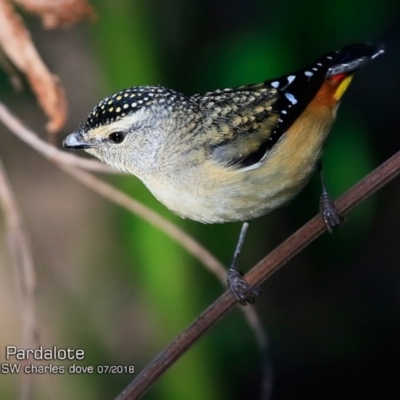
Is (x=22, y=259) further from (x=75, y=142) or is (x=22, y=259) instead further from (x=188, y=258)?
(x=75, y=142)

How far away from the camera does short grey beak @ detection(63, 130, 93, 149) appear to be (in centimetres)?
123

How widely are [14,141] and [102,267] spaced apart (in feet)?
1.27

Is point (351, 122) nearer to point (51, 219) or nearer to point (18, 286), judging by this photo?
point (51, 219)

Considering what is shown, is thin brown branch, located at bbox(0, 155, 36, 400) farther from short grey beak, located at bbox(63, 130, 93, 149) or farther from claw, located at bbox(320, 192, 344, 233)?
claw, located at bbox(320, 192, 344, 233)

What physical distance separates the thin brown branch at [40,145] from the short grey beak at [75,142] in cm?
48

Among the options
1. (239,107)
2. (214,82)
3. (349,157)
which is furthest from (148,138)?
(349,157)

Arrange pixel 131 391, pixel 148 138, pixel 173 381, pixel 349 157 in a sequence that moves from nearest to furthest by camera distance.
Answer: pixel 131 391, pixel 148 138, pixel 349 157, pixel 173 381

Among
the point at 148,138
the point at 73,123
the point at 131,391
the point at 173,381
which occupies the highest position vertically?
the point at 73,123

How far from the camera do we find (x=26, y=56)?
1698mm

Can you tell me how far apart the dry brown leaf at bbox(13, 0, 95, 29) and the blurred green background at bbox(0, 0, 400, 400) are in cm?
3

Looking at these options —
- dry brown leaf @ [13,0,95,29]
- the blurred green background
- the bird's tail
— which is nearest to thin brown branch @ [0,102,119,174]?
the blurred green background

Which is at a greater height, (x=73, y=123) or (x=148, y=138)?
(x=73, y=123)

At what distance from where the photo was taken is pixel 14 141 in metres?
1.80

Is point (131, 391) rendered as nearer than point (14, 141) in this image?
Yes
